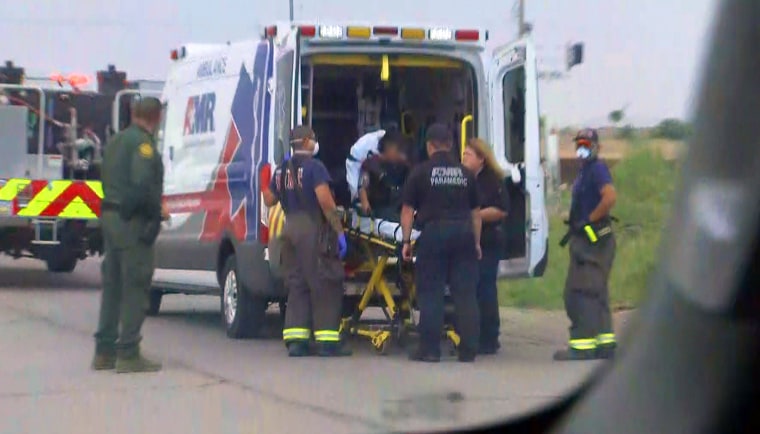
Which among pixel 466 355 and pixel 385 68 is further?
pixel 385 68

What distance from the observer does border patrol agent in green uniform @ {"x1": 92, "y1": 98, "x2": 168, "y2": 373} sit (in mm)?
9672

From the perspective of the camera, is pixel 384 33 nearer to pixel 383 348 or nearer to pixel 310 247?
pixel 310 247

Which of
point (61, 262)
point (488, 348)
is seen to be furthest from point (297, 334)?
point (61, 262)

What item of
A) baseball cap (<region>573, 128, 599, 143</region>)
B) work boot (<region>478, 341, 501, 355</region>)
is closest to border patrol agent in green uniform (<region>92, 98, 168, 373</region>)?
work boot (<region>478, 341, 501, 355</region>)

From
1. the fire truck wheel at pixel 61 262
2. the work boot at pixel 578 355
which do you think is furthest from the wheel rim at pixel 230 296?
the fire truck wheel at pixel 61 262

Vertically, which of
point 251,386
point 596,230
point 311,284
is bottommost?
point 251,386

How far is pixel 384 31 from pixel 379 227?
1.43 m

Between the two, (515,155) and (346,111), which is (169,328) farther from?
(515,155)

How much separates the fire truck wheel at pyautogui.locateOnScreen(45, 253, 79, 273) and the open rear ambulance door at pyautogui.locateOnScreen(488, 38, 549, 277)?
739 centimetres

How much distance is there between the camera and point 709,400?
15.2 ft

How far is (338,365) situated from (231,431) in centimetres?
236

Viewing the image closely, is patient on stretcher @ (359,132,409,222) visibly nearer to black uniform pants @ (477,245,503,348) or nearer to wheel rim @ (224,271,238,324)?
black uniform pants @ (477,245,503,348)

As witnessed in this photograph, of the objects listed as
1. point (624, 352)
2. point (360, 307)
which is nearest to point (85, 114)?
point (360, 307)

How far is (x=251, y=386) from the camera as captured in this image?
919 cm
